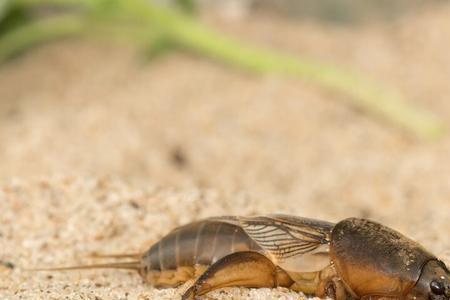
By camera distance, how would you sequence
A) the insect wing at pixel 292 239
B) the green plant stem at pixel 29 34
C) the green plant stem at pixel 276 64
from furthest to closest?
the green plant stem at pixel 29 34, the green plant stem at pixel 276 64, the insect wing at pixel 292 239

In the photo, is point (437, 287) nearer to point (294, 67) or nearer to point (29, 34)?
point (294, 67)

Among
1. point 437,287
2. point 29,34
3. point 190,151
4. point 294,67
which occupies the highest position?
point 29,34

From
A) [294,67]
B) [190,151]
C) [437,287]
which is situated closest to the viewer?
[437,287]

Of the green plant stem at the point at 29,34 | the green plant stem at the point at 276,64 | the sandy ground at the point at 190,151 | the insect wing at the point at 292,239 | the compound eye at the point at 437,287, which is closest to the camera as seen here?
the compound eye at the point at 437,287

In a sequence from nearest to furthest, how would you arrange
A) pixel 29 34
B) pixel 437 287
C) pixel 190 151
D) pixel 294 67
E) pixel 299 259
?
1. pixel 437 287
2. pixel 299 259
3. pixel 190 151
4. pixel 294 67
5. pixel 29 34

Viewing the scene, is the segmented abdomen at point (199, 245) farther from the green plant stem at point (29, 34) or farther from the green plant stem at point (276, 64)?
the green plant stem at point (29, 34)

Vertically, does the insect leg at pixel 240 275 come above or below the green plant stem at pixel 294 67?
below

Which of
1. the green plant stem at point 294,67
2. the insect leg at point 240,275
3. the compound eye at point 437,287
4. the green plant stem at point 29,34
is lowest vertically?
the compound eye at point 437,287

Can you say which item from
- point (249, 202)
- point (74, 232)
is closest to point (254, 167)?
point (249, 202)

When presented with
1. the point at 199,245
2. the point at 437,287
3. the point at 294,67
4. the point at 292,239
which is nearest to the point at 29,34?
the point at 294,67

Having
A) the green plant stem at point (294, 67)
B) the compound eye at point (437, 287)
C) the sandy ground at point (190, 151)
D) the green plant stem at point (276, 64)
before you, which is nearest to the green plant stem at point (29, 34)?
the sandy ground at point (190, 151)
